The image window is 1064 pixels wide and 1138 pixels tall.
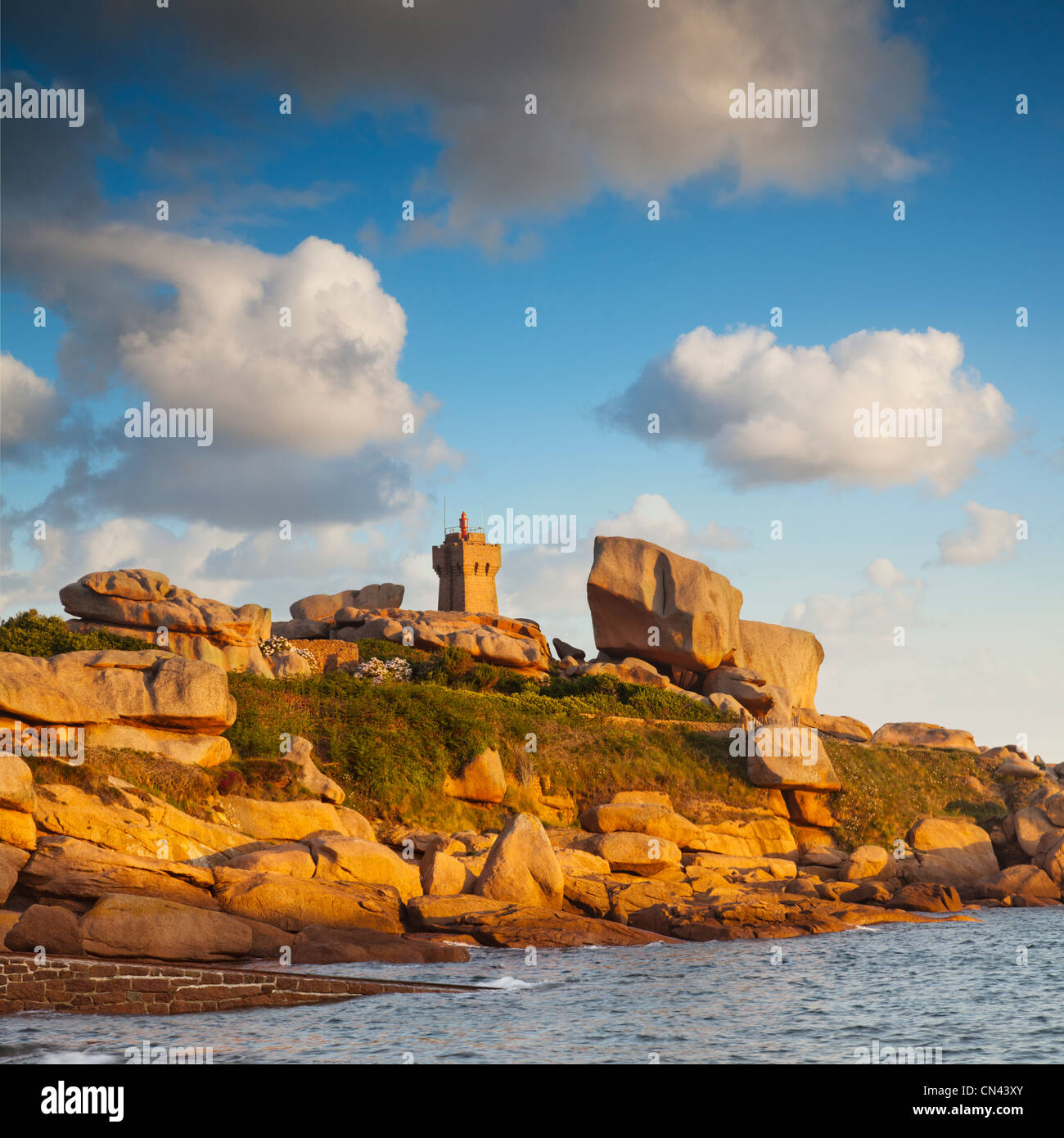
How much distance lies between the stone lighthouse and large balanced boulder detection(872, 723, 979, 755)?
37.1 m

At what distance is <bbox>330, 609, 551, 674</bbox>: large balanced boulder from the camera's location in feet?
178

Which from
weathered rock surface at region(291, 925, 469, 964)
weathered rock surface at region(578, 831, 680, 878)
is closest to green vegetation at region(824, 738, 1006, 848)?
weathered rock surface at region(578, 831, 680, 878)

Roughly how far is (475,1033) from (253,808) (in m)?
13.5

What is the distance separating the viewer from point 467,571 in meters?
86.0

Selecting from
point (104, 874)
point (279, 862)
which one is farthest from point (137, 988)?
point (279, 862)

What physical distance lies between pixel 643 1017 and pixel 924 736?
142 feet

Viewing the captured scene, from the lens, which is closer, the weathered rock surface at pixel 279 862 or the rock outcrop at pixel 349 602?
the weathered rock surface at pixel 279 862

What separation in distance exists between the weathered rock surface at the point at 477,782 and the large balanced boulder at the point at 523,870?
10.0m

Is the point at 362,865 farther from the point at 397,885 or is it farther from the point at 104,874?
the point at 104,874

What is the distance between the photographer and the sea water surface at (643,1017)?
45.5ft

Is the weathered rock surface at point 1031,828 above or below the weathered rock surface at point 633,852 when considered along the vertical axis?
below

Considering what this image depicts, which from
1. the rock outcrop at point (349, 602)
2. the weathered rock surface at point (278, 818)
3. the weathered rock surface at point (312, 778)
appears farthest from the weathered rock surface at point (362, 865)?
the rock outcrop at point (349, 602)

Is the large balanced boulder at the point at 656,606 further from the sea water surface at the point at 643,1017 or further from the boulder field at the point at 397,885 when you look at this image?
the sea water surface at the point at 643,1017
